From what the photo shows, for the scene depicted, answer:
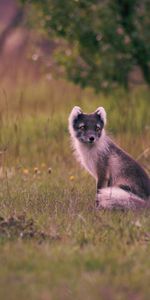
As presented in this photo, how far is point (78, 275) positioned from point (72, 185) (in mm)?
3995

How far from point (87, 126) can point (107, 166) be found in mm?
590

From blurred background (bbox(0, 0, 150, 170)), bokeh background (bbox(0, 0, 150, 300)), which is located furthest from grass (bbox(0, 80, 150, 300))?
blurred background (bbox(0, 0, 150, 170))

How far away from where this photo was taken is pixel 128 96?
51.8 feet

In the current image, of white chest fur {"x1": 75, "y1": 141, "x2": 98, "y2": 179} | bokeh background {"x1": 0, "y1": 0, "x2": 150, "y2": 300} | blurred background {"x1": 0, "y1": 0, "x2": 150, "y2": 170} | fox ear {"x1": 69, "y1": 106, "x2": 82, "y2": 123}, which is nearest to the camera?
bokeh background {"x1": 0, "y1": 0, "x2": 150, "y2": 300}

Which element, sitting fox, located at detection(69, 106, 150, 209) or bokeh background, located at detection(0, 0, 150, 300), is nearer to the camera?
bokeh background, located at detection(0, 0, 150, 300)

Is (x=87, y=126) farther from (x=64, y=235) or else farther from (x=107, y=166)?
(x=64, y=235)

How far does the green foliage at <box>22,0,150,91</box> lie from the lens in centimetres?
1393

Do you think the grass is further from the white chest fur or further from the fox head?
the fox head

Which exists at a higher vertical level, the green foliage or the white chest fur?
the green foliage

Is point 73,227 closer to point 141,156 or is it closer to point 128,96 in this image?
point 141,156

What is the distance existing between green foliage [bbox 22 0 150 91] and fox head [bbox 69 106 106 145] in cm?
418

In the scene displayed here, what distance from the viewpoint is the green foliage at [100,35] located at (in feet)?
45.7

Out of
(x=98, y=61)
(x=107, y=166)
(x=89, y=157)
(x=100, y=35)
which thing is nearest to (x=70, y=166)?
(x=89, y=157)

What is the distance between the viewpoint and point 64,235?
24.5ft
